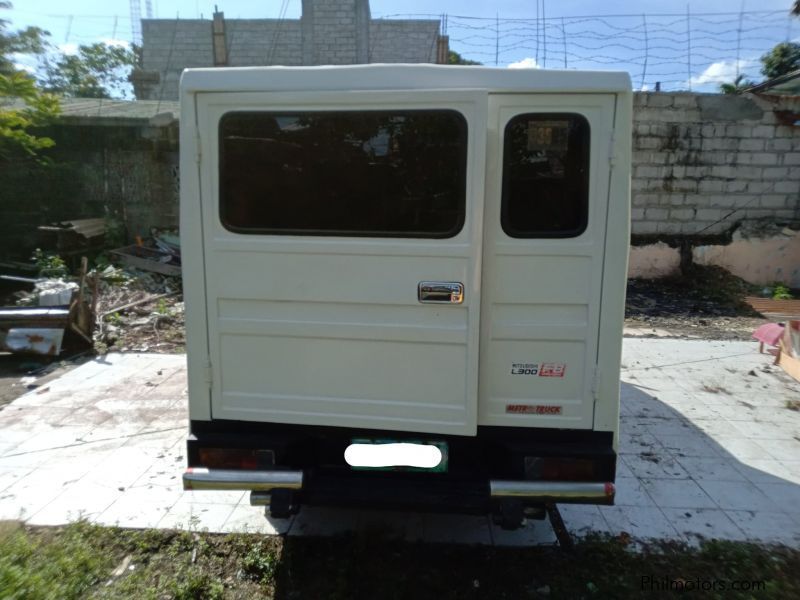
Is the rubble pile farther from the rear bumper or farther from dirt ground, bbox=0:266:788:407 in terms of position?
the rear bumper

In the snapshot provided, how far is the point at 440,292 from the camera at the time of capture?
2455 millimetres

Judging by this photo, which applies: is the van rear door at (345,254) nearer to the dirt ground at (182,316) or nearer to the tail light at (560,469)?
the tail light at (560,469)

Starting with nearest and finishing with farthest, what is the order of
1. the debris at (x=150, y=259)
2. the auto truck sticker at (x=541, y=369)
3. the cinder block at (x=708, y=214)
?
the auto truck sticker at (x=541, y=369) < the debris at (x=150, y=259) < the cinder block at (x=708, y=214)

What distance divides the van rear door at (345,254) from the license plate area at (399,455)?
0.11 metres

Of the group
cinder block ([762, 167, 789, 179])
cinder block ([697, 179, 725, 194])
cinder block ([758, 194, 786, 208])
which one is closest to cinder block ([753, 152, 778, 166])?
cinder block ([762, 167, 789, 179])

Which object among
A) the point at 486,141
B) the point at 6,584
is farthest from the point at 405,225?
the point at 6,584

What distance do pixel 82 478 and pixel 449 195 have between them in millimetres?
3232

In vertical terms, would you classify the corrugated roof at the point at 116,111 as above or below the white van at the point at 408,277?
above

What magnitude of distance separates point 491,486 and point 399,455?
1.55 feet


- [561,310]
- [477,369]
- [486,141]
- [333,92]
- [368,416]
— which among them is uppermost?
[333,92]

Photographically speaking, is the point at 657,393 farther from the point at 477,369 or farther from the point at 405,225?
the point at 405,225

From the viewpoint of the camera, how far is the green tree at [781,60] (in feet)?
68.6

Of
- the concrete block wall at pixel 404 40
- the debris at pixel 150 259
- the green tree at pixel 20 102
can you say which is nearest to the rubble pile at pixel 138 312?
the debris at pixel 150 259

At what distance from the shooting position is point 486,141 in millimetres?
2377
